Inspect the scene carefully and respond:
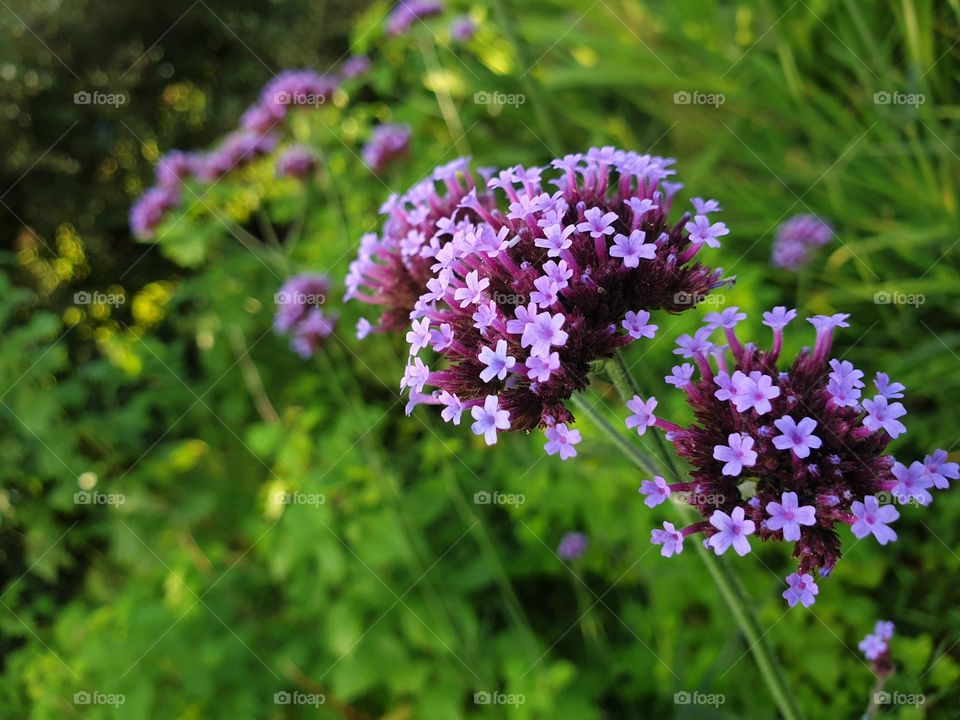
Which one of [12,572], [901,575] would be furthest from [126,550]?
[901,575]

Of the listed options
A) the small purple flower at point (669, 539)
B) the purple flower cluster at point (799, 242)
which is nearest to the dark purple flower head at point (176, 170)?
the purple flower cluster at point (799, 242)

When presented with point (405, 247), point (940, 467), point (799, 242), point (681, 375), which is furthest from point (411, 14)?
point (940, 467)

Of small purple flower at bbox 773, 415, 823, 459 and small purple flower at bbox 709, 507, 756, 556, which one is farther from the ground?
small purple flower at bbox 773, 415, 823, 459

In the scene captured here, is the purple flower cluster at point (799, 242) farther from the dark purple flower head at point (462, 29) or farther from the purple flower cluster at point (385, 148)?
the dark purple flower head at point (462, 29)

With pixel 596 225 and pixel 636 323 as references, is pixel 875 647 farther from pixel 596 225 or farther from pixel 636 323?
pixel 596 225

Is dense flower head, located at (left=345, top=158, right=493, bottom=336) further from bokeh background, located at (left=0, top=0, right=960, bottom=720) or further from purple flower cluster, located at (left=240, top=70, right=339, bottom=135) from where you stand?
purple flower cluster, located at (left=240, top=70, right=339, bottom=135)

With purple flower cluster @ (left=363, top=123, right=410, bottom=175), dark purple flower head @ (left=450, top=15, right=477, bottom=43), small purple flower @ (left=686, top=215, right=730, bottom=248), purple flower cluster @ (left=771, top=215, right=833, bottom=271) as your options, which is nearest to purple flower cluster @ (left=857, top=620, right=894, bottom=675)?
small purple flower @ (left=686, top=215, right=730, bottom=248)
